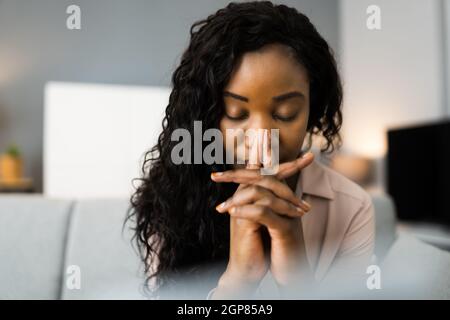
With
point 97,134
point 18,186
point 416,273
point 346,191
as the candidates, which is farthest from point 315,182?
point 18,186

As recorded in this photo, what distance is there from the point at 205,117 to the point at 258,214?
0.10 meters

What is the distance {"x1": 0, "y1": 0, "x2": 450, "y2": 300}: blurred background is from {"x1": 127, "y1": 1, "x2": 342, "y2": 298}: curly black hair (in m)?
0.03

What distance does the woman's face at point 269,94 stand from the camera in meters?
0.27

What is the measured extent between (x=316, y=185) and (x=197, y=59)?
183mm

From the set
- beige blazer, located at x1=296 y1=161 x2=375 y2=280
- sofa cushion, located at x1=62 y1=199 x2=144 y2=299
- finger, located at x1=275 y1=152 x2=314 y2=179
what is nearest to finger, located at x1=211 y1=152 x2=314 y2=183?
finger, located at x1=275 y1=152 x2=314 y2=179

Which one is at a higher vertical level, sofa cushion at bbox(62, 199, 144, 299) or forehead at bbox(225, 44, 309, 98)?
forehead at bbox(225, 44, 309, 98)

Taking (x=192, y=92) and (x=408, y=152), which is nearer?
(x=192, y=92)

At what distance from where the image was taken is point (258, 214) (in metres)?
0.27

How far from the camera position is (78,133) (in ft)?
1.26

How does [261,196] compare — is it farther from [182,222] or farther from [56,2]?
[56,2]

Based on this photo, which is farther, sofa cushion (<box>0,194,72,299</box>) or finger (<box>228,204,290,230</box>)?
sofa cushion (<box>0,194,72,299</box>)

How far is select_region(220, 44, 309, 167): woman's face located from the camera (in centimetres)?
27

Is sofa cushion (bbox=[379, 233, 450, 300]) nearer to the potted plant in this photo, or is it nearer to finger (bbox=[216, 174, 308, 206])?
finger (bbox=[216, 174, 308, 206])
